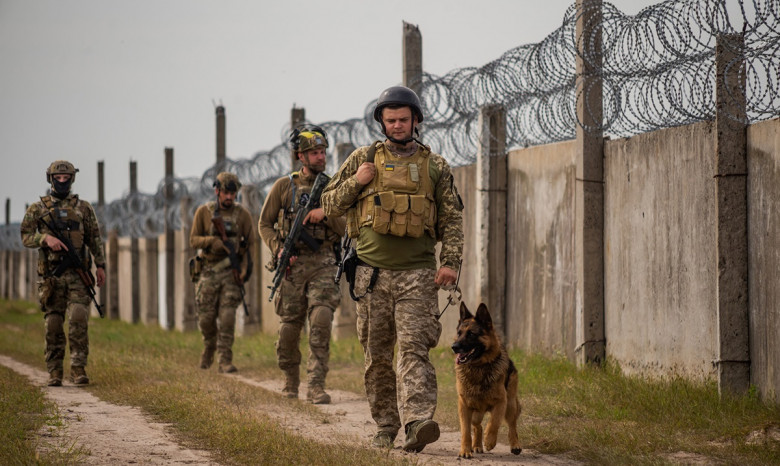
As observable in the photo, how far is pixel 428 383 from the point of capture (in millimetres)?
5805

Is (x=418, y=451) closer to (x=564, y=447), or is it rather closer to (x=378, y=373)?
(x=378, y=373)

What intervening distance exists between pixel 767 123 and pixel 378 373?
3.30m

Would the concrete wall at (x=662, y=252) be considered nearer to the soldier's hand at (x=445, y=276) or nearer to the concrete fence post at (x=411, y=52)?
the soldier's hand at (x=445, y=276)

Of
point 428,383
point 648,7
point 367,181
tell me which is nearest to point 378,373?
point 428,383

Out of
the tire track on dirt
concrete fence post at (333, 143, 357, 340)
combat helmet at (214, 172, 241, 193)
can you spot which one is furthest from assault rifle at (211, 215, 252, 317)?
the tire track on dirt

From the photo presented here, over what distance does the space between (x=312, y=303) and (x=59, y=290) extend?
113 inches

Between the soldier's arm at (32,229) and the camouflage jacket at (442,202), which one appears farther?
the soldier's arm at (32,229)

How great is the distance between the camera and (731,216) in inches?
281

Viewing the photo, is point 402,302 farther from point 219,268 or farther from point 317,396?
point 219,268

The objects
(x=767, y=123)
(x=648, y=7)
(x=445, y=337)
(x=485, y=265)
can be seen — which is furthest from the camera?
(x=445, y=337)

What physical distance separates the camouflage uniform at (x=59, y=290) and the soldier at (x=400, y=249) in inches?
182

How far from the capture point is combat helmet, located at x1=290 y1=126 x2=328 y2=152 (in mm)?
8547

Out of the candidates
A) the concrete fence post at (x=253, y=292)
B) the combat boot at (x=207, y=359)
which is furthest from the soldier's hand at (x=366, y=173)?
the concrete fence post at (x=253, y=292)

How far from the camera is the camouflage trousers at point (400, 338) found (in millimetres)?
5781
